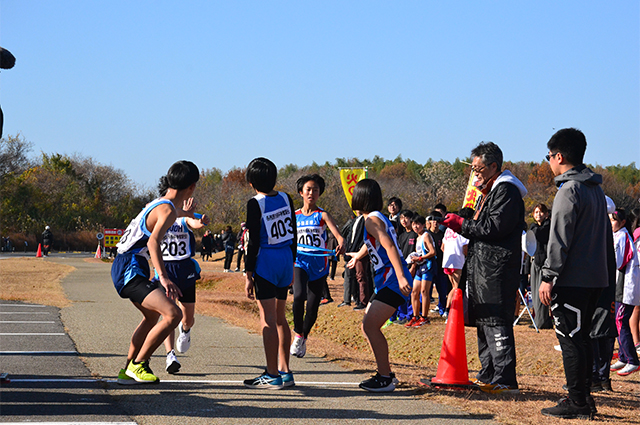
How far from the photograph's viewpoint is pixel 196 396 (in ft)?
18.9

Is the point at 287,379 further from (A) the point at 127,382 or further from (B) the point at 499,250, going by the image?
(B) the point at 499,250

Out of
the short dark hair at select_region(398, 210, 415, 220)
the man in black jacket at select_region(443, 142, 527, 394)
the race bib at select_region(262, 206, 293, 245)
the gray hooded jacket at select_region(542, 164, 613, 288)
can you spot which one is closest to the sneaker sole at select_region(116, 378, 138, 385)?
the race bib at select_region(262, 206, 293, 245)

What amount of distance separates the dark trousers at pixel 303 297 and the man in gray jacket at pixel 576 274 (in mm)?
3287

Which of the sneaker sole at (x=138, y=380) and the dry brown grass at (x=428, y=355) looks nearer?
the dry brown grass at (x=428, y=355)

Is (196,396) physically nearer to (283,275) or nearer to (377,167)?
(283,275)

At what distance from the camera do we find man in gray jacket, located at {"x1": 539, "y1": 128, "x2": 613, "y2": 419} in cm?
521

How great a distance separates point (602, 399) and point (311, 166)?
108963mm

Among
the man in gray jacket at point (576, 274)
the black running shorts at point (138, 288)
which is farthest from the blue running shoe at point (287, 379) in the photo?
the man in gray jacket at point (576, 274)

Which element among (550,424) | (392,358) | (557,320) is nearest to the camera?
(550,424)

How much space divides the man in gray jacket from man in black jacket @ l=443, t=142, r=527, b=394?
562mm

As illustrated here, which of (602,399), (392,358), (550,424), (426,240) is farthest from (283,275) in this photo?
(426,240)

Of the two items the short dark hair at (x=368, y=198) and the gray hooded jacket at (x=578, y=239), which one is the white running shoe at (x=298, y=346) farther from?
the gray hooded jacket at (x=578, y=239)

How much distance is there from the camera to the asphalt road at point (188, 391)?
5.05m

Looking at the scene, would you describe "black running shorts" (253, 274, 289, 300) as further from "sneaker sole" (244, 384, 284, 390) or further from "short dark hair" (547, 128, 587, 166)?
"short dark hair" (547, 128, 587, 166)
